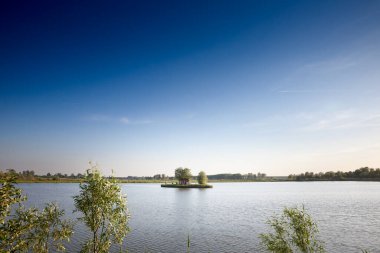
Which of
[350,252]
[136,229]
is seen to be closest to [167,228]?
[136,229]

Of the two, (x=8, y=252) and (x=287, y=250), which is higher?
(x=8, y=252)

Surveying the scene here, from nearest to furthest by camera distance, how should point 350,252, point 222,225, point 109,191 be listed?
1. point 109,191
2. point 350,252
3. point 222,225

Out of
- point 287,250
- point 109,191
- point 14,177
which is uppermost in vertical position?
point 14,177

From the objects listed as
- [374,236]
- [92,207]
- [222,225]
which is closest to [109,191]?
[92,207]

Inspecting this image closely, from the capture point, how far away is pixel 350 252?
49438 millimetres

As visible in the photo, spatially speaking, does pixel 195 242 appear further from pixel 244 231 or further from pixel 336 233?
pixel 336 233

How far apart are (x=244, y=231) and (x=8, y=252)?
60.0 metres

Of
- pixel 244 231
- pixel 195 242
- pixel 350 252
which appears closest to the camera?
pixel 350 252

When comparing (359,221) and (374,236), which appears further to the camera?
(359,221)

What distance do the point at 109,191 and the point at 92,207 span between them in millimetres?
2884

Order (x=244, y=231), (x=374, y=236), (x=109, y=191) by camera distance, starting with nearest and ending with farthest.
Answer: (x=109, y=191)
(x=374, y=236)
(x=244, y=231)

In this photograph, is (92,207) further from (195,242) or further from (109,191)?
(195,242)

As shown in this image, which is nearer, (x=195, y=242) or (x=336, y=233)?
(x=195, y=242)

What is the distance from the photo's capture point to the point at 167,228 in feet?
230
